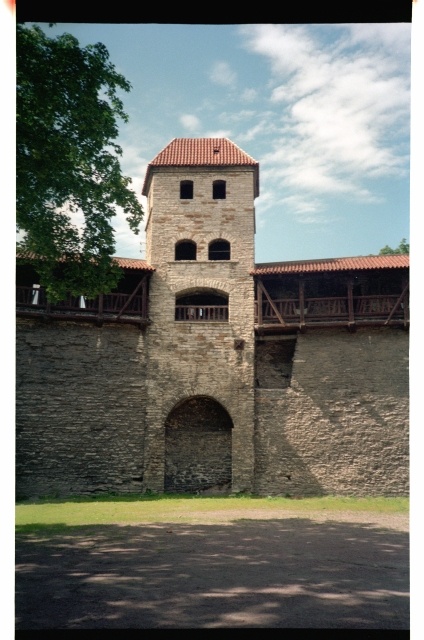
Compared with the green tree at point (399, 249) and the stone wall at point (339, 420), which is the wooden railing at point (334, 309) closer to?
the stone wall at point (339, 420)

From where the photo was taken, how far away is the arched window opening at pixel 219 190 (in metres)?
17.9

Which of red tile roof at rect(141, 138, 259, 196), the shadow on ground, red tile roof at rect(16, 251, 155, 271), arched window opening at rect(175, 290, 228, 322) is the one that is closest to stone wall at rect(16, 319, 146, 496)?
red tile roof at rect(16, 251, 155, 271)

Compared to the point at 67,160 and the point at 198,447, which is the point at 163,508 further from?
the point at 67,160

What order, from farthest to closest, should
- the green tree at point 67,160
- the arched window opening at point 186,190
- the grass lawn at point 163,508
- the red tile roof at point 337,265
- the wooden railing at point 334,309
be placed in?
1. the arched window opening at point 186,190
2. the wooden railing at point 334,309
3. the red tile roof at point 337,265
4. the grass lawn at point 163,508
5. the green tree at point 67,160

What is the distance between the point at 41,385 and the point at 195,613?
12.2 metres

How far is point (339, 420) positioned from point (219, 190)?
9274mm

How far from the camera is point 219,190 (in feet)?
59.6

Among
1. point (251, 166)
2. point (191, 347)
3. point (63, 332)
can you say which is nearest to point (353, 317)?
point (191, 347)

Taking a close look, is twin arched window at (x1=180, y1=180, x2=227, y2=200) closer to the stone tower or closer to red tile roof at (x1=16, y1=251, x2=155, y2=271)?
the stone tower

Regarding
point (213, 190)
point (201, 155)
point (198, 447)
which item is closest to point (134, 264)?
point (213, 190)

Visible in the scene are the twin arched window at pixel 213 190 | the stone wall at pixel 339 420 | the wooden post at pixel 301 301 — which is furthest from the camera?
the twin arched window at pixel 213 190

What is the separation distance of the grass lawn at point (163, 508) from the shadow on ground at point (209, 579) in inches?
47.8

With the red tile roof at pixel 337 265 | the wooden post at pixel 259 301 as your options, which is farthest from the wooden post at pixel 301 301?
the wooden post at pixel 259 301

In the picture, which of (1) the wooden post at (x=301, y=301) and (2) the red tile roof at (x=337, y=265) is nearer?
(2) the red tile roof at (x=337, y=265)
